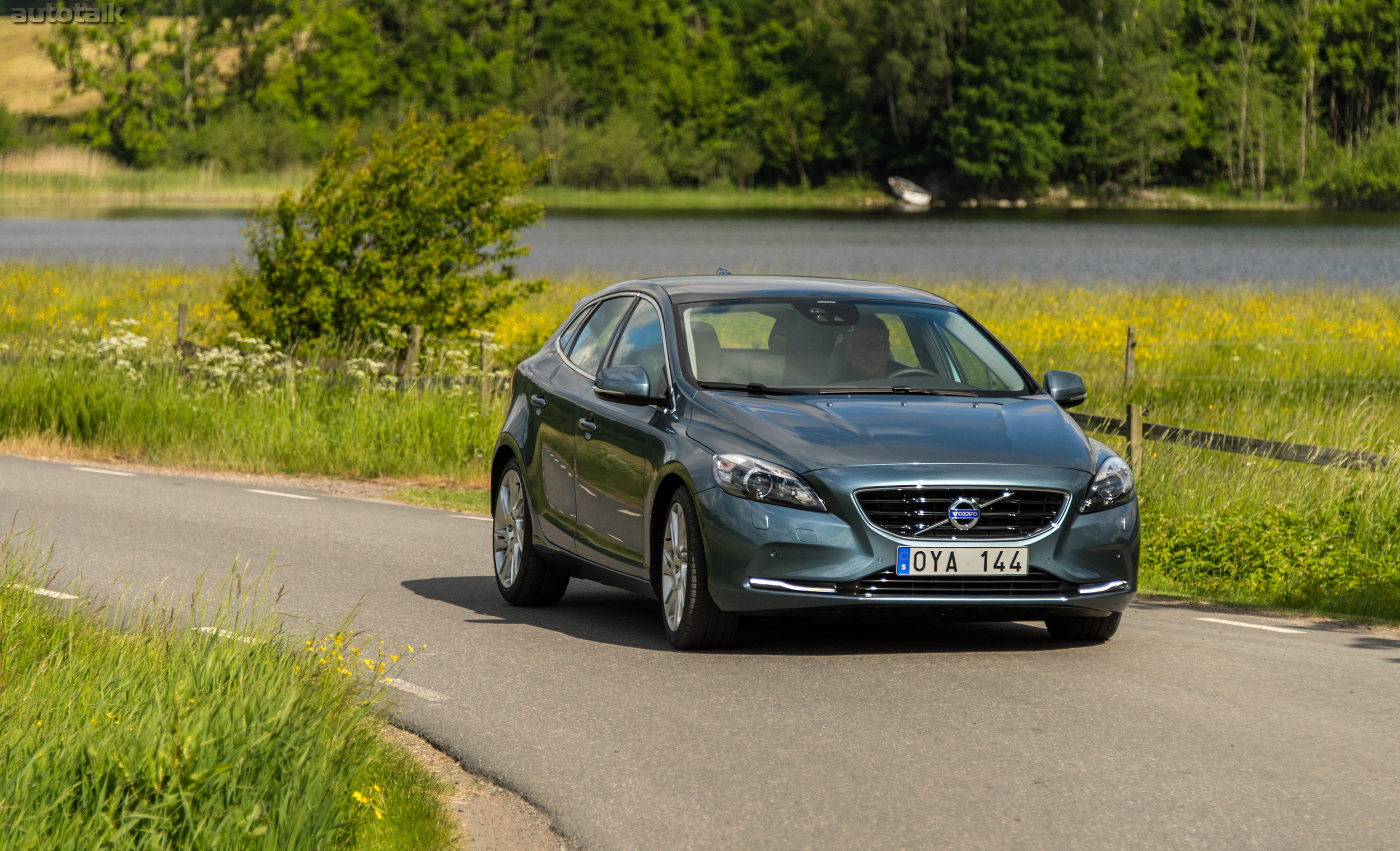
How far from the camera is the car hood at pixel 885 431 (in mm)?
7336

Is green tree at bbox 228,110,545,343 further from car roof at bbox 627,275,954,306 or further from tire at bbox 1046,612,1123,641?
tire at bbox 1046,612,1123,641

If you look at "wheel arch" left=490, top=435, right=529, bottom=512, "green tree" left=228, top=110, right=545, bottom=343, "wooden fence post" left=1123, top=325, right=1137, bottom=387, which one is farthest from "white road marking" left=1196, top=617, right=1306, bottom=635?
"green tree" left=228, top=110, right=545, bottom=343

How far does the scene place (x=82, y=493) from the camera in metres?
15.0

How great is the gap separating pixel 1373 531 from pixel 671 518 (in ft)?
20.0

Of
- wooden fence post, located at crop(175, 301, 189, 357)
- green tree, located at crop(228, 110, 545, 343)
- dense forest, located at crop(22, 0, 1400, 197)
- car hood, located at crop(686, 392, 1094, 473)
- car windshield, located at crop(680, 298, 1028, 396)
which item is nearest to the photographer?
car hood, located at crop(686, 392, 1094, 473)

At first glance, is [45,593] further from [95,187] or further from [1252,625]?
[95,187]

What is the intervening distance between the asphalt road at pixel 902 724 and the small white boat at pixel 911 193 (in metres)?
124

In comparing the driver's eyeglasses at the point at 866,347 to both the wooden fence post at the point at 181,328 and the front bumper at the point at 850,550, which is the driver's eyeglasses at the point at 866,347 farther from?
the wooden fence post at the point at 181,328

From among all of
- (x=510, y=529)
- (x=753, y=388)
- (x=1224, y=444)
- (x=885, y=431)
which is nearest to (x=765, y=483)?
(x=885, y=431)

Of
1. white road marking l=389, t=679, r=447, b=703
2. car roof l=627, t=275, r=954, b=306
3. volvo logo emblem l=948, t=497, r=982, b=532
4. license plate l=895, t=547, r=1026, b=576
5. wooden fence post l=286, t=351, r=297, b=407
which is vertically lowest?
wooden fence post l=286, t=351, r=297, b=407

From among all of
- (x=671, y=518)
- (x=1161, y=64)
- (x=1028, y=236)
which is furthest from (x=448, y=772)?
(x=1161, y=64)

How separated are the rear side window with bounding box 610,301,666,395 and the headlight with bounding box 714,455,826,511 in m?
1.00

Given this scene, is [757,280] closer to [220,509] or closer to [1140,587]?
[1140,587]

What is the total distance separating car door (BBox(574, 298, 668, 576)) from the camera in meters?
8.16
